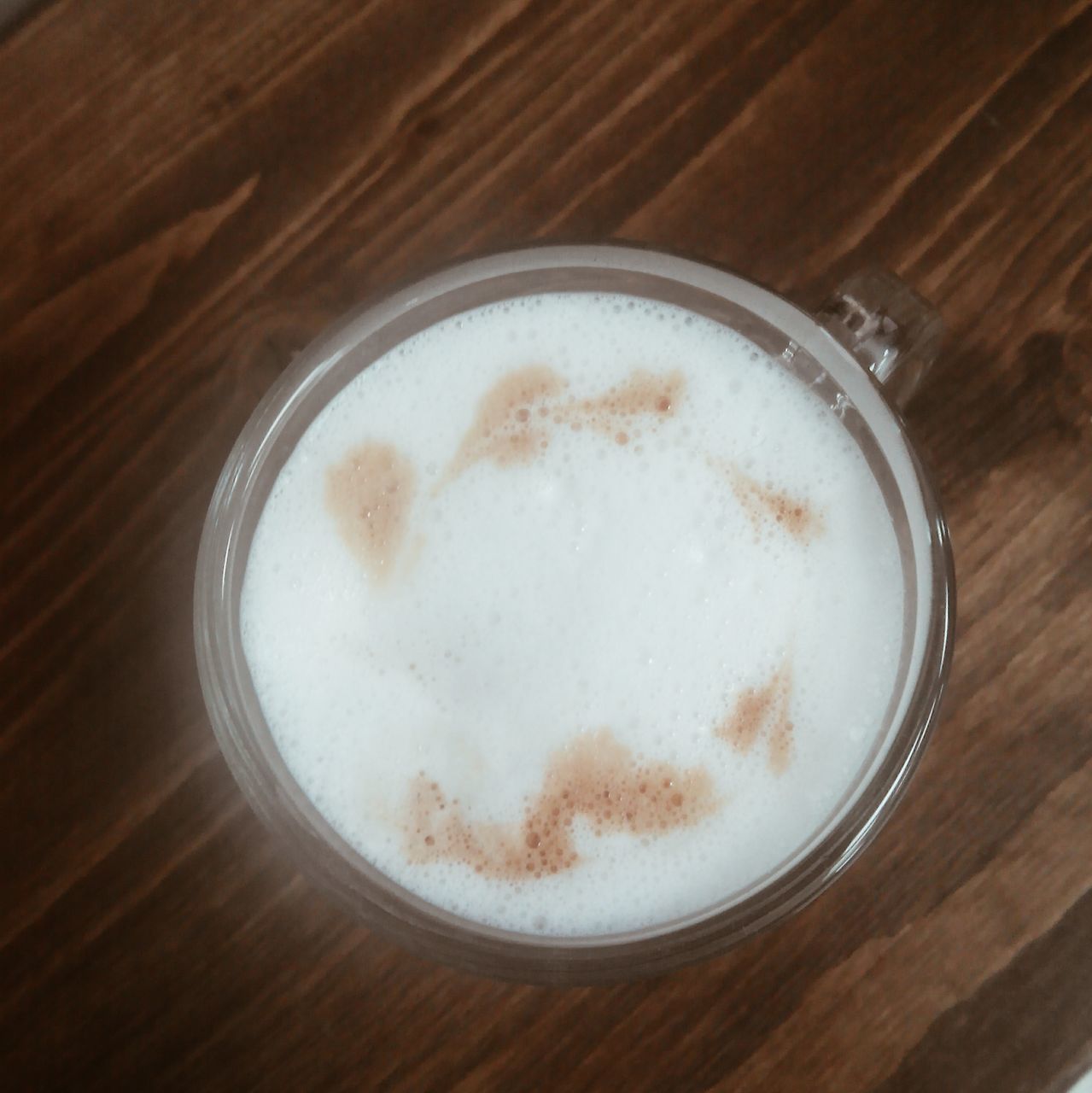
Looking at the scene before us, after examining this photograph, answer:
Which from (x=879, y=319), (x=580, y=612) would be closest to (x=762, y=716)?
(x=580, y=612)

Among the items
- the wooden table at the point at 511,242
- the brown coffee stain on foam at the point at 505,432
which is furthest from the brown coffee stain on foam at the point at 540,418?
the wooden table at the point at 511,242

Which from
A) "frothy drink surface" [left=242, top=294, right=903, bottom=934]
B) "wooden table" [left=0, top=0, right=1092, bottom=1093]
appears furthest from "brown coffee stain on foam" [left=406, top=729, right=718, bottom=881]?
"wooden table" [left=0, top=0, right=1092, bottom=1093]

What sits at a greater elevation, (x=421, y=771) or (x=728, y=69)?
(x=728, y=69)

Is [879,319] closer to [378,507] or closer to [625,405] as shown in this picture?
[625,405]

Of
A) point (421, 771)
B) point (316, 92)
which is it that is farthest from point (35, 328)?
point (421, 771)

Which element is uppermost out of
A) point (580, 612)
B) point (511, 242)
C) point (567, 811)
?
point (511, 242)

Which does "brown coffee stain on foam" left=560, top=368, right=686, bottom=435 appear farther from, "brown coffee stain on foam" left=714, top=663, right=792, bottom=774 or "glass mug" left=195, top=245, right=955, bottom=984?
"brown coffee stain on foam" left=714, top=663, right=792, bottom=774

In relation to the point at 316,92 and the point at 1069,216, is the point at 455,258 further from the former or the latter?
the point at 1069,216
